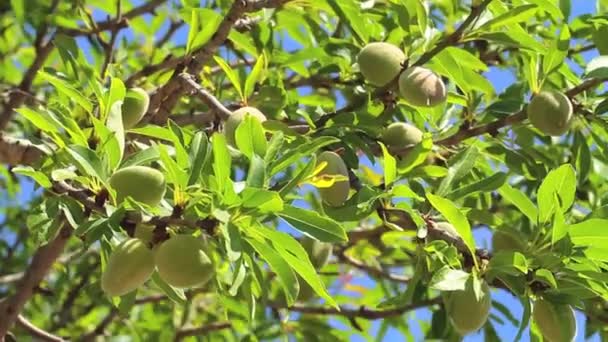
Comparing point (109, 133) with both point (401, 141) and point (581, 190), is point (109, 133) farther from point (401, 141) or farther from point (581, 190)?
point (581, 190)

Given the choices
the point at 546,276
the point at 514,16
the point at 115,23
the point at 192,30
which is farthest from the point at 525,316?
the point at 115,23

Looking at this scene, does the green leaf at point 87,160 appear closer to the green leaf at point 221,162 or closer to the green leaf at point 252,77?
the green leaf at point 221,162

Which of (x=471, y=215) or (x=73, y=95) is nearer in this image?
(x=73, y=95)

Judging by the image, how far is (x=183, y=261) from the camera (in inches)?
47.6

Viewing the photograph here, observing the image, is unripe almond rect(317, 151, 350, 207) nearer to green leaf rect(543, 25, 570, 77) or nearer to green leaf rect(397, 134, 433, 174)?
green leaf rect(397, 134, 433, 174)

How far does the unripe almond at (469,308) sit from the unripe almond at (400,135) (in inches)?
12.4

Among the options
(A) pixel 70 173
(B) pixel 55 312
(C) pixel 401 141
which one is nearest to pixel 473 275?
(C) pixel 401 141

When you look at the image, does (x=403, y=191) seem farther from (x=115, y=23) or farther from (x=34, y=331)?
(x=115, y=23)

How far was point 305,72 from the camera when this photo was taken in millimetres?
2012

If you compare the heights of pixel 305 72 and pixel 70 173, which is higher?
pixel 70 173

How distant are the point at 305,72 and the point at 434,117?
0.34 metres

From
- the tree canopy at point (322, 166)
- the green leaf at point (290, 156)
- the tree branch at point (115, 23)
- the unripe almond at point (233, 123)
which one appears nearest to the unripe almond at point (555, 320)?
the tree canopy at point (322, 166)

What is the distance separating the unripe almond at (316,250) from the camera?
67.1 inches

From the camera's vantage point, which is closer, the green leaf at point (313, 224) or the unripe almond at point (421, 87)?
the green leaf at point (313, 224)
